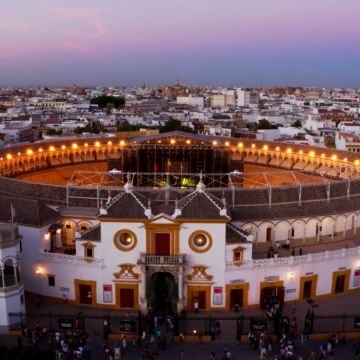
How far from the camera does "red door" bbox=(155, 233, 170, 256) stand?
37.8 metres

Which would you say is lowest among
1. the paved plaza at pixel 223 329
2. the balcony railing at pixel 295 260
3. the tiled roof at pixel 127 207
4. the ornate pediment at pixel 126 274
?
the paved plaza at pixel 223 329

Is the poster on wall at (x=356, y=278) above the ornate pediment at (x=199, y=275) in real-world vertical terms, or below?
below

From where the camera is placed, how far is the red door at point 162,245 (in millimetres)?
37844

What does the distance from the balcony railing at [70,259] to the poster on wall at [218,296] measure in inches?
317

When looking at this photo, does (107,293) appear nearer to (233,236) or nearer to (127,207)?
(127,207)

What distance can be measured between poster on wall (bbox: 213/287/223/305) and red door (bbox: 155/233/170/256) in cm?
438

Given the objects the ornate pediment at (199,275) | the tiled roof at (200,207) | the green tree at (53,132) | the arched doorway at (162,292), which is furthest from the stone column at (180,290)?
the green tree at (53,132)

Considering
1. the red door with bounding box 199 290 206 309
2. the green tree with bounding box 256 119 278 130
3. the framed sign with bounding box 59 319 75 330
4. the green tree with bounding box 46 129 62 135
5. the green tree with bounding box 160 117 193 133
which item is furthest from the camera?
the green tree with bounding box 256 119 278 130

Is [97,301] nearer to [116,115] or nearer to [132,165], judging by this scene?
[132,165]

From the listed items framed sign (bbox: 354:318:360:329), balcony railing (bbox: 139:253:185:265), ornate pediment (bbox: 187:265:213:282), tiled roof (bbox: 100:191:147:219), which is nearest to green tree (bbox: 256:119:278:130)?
ornate pediment (bbox: 187:265:213:282)

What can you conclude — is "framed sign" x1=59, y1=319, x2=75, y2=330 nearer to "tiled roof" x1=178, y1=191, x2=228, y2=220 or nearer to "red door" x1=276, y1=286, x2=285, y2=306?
"tiled roof" x1=178, y1=191, x2=228, y2=220

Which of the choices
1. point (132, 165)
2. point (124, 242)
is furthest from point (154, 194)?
point (132, 165)

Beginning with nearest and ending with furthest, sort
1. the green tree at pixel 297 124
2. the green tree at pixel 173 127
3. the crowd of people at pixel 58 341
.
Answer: the crowd of people at pixel 58 341
the green tree at pixel 173 127
the green tree at pixel 297 124

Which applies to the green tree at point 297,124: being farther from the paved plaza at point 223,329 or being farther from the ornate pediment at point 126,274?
the ornate pediment at point 126,274
